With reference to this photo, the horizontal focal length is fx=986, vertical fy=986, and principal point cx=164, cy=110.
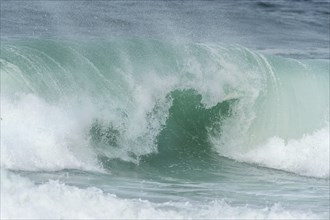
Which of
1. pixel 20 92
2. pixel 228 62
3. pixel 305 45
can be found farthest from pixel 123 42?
pixel 305 45

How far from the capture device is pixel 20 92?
15.7 m

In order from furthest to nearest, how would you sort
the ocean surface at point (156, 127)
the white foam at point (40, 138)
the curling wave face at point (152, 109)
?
the curling wave face at point (152, 109)
the white foam at point (40, 138)
the ocean surface at point (156, 127)

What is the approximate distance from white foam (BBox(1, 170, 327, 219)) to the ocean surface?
15mm

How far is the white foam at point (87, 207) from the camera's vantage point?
10.9 metres

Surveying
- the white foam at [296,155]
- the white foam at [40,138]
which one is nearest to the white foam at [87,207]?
the white foam at [40,138]

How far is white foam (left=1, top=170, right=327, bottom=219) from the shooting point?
10.9 m

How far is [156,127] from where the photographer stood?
55.6 ft

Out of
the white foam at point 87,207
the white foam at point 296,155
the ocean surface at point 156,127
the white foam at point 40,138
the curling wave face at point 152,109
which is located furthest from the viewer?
the white foam at point 296,155

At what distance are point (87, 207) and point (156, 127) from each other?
597 cm

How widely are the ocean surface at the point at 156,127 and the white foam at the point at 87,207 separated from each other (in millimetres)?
15

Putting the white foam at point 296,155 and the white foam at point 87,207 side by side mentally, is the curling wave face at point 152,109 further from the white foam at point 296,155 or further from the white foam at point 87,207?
the white foam at point 87,207

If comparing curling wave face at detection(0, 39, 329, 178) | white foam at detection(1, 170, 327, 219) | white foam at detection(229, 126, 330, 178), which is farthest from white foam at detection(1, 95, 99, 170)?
white foam at detection(229, 126, 330, 178)

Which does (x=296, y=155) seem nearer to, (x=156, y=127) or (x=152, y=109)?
(x=156, y=127)

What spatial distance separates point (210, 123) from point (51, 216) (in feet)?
24.2
